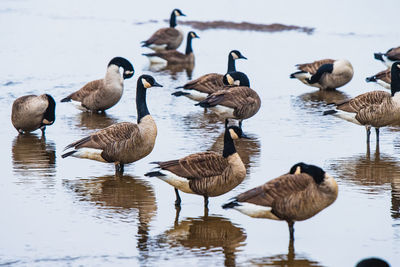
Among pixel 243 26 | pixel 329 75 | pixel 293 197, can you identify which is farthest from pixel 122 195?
pixel 243 26

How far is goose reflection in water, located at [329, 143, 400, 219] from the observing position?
9.13 metres

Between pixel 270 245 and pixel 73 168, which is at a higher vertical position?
pixel 73 168

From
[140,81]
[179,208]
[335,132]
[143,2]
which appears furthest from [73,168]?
[143,2]

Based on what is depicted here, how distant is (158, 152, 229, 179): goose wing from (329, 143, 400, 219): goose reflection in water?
2129mm

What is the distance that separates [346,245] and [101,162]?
4.56m

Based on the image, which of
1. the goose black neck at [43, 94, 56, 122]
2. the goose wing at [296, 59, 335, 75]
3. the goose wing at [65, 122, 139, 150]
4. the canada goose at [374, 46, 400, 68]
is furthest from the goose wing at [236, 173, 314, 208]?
the canada goose at [374, 46, 400, 68]

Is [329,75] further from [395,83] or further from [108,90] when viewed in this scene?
[108,90]

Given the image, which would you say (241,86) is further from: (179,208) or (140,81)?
(179,208)

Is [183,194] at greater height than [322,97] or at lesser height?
lesser

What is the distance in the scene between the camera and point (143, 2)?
126 ft

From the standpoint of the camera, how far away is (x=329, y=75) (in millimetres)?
16266

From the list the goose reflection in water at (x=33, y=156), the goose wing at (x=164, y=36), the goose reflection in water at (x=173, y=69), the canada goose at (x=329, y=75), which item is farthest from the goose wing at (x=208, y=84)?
the goose wing at (x=164, y=36)

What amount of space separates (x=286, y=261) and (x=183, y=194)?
2561mm

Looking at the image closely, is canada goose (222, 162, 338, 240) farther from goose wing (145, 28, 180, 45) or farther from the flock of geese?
goose wing (145, 28, 180, 45)
